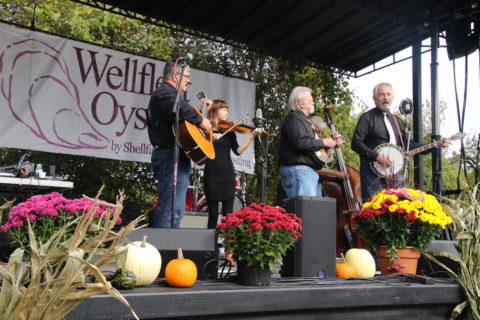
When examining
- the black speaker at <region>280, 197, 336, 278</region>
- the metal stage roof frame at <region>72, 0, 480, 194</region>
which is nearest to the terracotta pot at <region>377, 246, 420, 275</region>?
the black speaker at <region>280, 197, 336, 278</region>

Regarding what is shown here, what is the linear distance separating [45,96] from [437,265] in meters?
4.80

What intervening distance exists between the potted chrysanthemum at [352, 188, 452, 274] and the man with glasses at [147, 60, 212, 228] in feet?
5.10

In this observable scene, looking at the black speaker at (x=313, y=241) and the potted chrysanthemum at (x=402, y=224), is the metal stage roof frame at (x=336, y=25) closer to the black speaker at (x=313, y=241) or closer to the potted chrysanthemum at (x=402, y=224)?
the potted chrysanthemum at (x=402, y=224)

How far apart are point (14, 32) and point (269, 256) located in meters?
4.98

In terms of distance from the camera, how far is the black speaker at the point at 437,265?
2.72 meters

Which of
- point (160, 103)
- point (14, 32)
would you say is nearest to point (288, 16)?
point (160, 103)

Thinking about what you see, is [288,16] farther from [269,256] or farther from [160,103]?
[269,256]

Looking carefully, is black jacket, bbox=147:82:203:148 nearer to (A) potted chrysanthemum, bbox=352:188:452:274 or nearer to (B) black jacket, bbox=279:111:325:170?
(B) black jacket, bbox=279:111:325:170

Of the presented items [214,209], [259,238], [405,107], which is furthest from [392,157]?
[259,238]

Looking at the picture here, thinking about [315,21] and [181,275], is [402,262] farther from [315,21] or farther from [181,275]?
[315,21]

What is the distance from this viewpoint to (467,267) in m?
2.49

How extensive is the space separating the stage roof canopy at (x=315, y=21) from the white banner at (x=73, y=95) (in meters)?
0.71

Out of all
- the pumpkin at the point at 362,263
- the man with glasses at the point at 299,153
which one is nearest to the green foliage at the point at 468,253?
the pumpkin at the point at 362,263

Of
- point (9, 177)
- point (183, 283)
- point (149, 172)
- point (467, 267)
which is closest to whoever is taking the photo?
point (183, 283)
